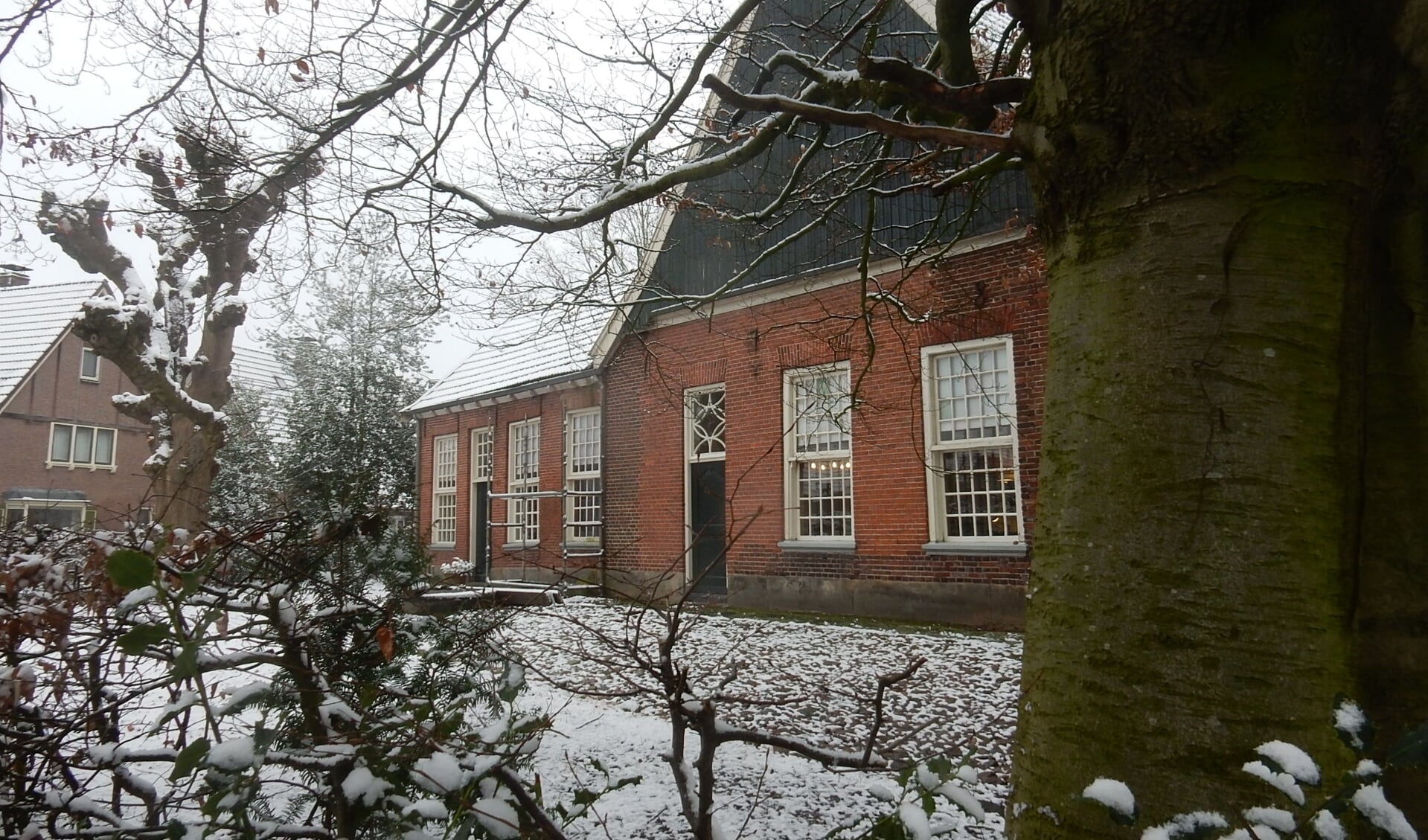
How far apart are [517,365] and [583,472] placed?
3.52 metres

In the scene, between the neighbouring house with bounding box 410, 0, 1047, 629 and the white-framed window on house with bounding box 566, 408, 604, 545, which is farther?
the white-framed window on house with bounding box 566, 408, 604, 545

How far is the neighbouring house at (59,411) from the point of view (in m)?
26.4

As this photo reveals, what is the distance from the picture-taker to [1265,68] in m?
1.99

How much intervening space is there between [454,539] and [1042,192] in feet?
63.9

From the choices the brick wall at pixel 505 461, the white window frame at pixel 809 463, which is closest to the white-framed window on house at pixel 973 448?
the white window frame at pixel 809 463

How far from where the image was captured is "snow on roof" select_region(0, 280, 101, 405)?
87.8 feet

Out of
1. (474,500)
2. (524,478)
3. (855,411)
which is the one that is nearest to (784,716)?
(855,411)

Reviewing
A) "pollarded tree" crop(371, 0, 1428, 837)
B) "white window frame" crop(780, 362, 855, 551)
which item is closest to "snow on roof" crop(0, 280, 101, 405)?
"white window frame" crop(780, 362, 855, 551)

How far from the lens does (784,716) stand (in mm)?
5973

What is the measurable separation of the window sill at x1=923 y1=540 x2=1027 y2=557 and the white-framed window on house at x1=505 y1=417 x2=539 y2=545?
380 inches

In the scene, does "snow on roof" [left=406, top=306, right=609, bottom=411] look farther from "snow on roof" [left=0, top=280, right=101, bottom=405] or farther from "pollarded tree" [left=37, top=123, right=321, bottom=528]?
"snow on roof" [left=0, top=280, right=101, bottom=405]

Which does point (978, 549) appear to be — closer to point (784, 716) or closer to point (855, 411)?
point (855, 411)

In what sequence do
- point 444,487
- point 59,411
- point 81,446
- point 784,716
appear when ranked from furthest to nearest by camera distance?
point 81,446 → point 59,411 → point 444,487 → point 784,716

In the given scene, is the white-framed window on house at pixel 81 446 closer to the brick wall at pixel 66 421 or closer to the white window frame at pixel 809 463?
the brick wall at pixel 66 421
